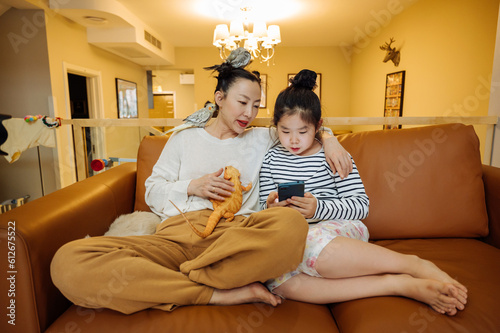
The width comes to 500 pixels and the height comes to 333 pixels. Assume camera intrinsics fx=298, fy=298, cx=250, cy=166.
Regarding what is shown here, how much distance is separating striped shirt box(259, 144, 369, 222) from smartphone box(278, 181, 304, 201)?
101 millimetres

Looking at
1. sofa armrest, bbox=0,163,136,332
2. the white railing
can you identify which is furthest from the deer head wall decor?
sofa armrest, bbox=0,163,136,332

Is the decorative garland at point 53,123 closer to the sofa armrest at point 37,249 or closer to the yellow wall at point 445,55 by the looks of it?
the sofa armrest at point 37,249

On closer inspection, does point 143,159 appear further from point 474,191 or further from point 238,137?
point 474,191

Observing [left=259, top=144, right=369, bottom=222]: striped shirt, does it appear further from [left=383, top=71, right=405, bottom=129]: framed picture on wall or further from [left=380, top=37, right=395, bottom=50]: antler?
[left=380, top=37, right=395, bottom=50]: antler

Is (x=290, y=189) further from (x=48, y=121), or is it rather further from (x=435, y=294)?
(x=48, y=121)

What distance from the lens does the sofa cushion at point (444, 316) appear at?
75 cm

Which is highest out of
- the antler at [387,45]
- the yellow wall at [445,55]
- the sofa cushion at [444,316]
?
the antler at [387,45]

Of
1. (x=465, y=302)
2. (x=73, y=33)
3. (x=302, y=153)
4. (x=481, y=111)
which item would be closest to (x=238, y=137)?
(x=302, y=153)

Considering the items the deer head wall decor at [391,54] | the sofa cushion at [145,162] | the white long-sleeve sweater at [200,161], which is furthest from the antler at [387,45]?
the sofa cushion at [145,162]

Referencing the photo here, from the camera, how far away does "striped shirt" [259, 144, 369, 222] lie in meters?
1.09

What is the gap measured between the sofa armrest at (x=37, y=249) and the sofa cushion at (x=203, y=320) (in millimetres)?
68

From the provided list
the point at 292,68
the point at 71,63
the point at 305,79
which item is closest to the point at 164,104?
the point at 292,68

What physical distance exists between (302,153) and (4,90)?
3823 mm

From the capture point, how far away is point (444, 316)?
78 centimetres
